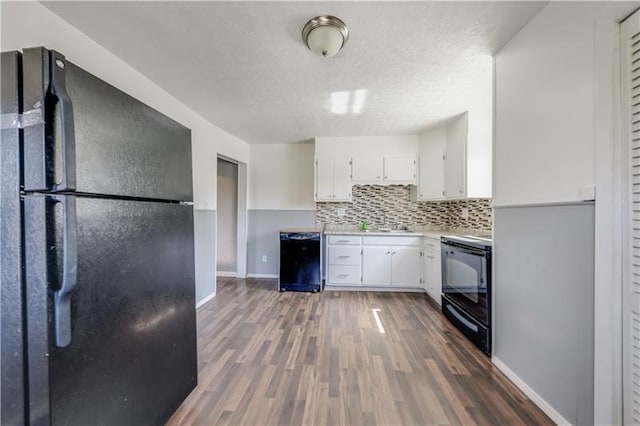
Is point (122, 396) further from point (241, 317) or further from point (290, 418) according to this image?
point (241, 317)

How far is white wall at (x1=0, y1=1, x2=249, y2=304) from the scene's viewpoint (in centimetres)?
130

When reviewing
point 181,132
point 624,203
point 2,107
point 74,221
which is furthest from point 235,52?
point 624,203

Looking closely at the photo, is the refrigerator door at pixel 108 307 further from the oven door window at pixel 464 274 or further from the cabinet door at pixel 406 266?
the cabinet door at pixel 406 266

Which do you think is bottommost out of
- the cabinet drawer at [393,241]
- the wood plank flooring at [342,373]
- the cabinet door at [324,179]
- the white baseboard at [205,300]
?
the wood plank flooring at [342,373]

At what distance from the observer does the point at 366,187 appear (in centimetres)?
413

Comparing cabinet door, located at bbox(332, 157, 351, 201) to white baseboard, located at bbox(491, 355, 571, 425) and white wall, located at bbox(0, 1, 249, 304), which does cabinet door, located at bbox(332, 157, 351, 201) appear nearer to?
white wall, located at bbox(0, 1, 249, 304)

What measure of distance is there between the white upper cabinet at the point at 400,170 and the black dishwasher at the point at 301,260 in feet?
4.63

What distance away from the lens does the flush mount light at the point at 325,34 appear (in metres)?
1.47

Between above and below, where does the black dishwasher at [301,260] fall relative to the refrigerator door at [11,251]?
below

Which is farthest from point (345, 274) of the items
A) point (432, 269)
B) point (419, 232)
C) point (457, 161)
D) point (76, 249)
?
point (76, 249)

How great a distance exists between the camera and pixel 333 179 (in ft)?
12.9

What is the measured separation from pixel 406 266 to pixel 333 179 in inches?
66.9

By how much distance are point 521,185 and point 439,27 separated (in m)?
1.14

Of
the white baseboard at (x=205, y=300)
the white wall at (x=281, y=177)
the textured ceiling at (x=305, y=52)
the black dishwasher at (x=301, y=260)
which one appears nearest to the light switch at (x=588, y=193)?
the textured ceiling at (x=305, y=52)
